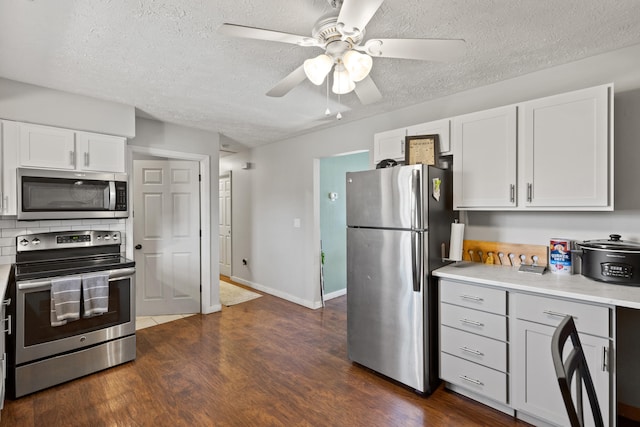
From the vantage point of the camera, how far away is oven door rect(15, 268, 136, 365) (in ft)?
7.57

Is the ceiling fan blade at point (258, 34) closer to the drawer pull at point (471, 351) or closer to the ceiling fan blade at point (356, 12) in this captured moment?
the ceiling fan blade at point (356, 12)

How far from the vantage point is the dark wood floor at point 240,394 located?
208 centimetres

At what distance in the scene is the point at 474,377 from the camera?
218 cm

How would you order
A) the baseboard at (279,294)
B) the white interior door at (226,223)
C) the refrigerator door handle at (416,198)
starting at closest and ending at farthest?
the refrigerator door handle at (416,198) → the baseboard at (279,294) → the white interior door at (226,223)

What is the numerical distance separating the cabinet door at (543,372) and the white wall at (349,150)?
811 millimetres

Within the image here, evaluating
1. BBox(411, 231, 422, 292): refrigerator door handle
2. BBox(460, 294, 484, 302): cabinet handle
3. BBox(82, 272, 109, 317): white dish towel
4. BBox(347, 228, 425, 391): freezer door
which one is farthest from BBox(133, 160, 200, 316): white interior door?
BBox(460, 294, 484, 302): cabinet handle

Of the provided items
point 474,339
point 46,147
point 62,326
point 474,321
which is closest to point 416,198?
point 474,321

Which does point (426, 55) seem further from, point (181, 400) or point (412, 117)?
point (181, 400)

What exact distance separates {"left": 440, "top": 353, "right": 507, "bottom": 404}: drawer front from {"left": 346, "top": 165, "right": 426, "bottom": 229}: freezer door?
99 centimetres

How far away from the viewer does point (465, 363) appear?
7.29ft

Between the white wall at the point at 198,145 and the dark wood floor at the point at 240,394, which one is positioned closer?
the dark wood floor at the point at 240,394

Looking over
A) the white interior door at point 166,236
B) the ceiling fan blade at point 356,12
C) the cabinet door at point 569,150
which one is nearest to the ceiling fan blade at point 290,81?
the ceiling fan blade at point 356,12

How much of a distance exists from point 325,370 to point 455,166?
1993 millimetres

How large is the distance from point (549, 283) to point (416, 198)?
0.95m
